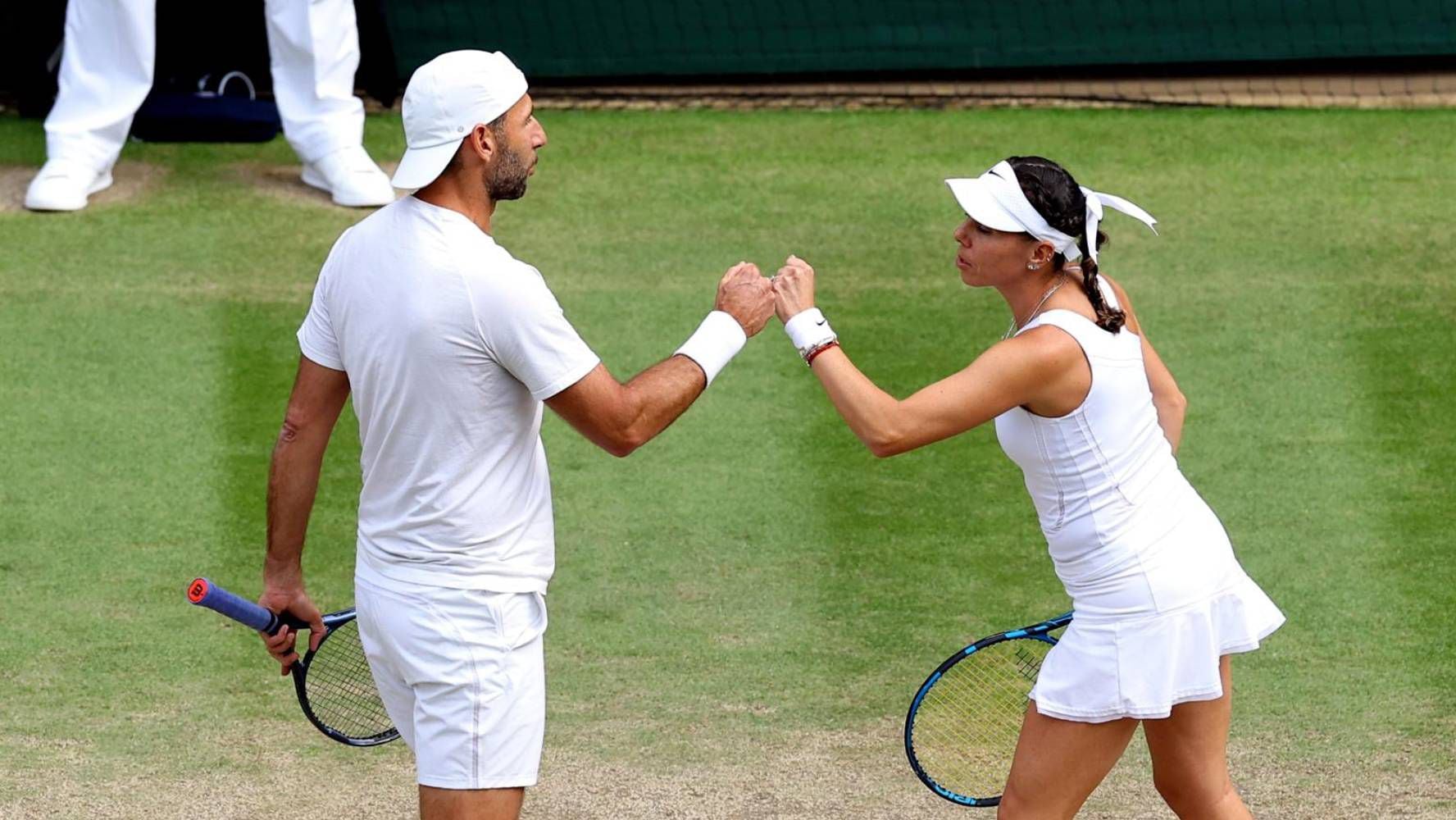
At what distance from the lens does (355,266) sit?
3609 mm

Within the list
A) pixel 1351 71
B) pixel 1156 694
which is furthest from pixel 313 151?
pixel 1156 694

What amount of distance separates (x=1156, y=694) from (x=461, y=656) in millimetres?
1350

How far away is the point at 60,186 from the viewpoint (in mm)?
8516

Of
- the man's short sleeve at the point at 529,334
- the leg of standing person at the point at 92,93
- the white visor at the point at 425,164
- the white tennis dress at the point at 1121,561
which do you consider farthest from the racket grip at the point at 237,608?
the leg of standing person at the point at 92,93

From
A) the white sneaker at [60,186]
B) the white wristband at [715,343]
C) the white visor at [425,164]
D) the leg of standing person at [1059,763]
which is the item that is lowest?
the white sneaker at [60,186]

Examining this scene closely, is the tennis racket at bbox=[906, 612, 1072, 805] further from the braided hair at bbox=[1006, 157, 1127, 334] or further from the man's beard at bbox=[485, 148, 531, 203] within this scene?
the man's beard at bbox=[485, 148, 531, 203]

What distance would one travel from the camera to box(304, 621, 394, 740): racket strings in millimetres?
4359

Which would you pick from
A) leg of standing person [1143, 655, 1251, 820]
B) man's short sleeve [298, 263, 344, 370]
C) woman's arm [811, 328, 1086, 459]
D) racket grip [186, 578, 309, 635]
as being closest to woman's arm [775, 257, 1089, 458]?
woman's arm [811, 328, 1086, 459]

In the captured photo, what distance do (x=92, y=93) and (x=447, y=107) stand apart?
5483 millimetres

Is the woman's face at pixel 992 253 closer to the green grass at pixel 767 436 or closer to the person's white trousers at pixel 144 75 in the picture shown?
the green grass at pixel 767 436

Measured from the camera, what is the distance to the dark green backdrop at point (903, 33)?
9.64m

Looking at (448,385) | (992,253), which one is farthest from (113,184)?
(992,253)

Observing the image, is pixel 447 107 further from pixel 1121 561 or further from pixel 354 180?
pixel 354 180

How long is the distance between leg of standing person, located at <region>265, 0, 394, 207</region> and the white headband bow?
5.14m
